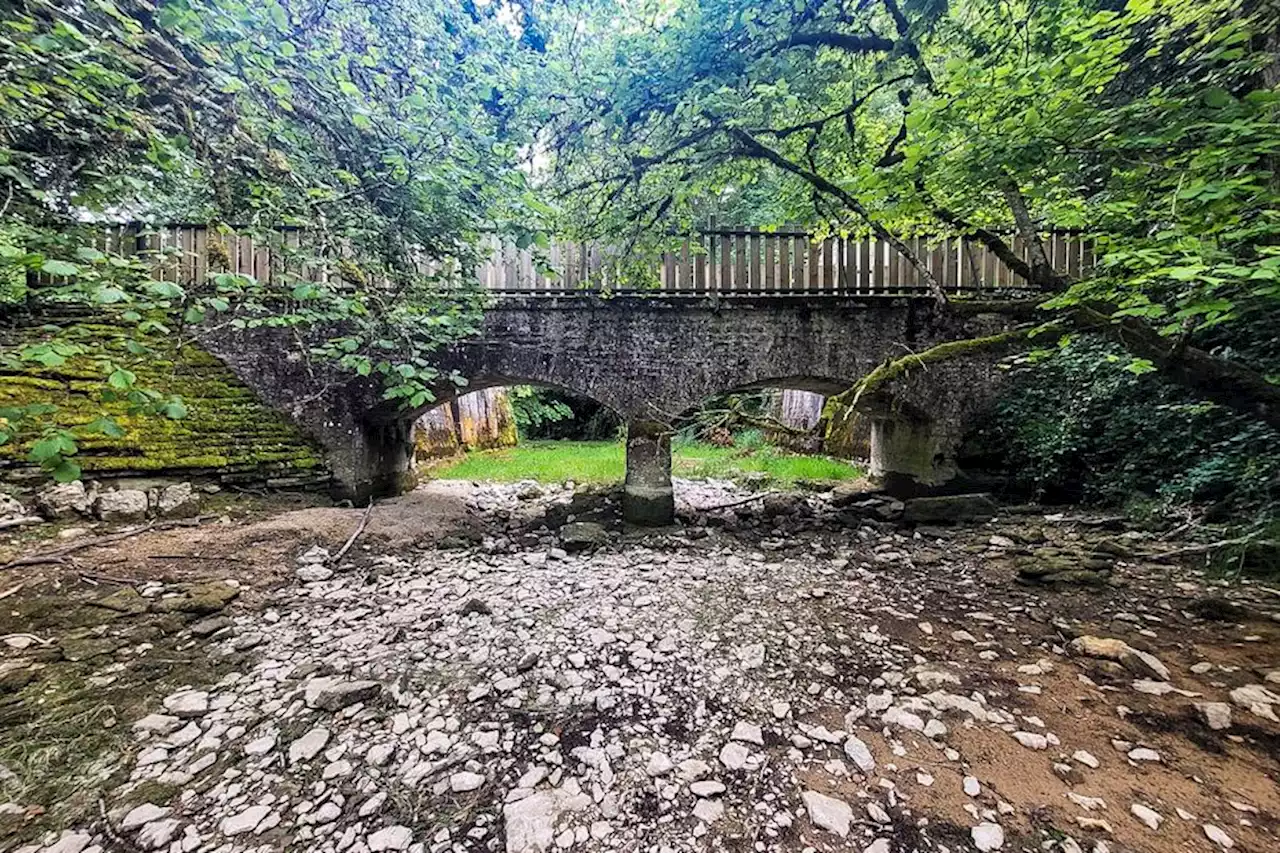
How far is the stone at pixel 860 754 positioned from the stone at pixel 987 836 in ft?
1.37

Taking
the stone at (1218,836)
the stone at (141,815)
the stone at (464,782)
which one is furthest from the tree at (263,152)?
the stone at (1218,836)

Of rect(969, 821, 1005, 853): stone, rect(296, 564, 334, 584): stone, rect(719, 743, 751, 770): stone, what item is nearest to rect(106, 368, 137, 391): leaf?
rect(719, 743, 751, 770): stone

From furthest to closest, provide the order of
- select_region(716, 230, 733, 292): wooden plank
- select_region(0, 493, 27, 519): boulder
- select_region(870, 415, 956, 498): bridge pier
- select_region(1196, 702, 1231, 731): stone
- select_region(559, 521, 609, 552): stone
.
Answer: select_region(870, 415, 956, 498): bridge pier
select_region(716, 230, 733, 292): wooden plank
select_region(559, 521, 609, 552): stone
select_region(0, 493, 27, 519): boulder
select_region(1196, 702, 1231, 731): stone

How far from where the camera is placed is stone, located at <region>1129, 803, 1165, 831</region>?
70.6 inches

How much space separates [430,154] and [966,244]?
Answer: 233 inches

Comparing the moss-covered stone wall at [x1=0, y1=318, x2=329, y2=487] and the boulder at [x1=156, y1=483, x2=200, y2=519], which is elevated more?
the moss-covered stone wall at [x1=0, y1=318, x2=329, y2=487]

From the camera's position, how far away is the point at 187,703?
2.68 metres

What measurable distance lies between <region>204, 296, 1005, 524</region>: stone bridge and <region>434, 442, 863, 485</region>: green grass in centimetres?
296

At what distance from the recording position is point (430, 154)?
10.7 feet

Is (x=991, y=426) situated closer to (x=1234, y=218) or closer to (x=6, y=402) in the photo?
(x=1234, y=218)

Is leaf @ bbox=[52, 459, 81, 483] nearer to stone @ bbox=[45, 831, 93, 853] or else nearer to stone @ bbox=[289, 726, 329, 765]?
stone @ bbox=[45, 831, 93, 853]

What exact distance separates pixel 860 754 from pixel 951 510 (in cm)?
471

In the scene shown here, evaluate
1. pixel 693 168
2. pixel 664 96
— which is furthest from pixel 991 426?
pixel 664 96

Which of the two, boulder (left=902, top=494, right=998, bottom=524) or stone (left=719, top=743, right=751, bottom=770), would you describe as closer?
stone (left=719, top=743, right=751, bottom=770)
